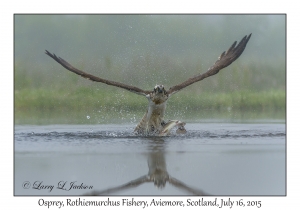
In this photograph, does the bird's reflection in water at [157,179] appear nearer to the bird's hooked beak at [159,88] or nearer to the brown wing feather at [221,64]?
the bird's hooked beak at [159,88]

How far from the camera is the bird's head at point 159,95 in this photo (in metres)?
13.7

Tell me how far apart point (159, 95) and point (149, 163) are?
3.37 metres

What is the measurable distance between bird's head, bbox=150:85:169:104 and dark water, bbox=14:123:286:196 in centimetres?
83

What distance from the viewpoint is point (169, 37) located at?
72.0 ft

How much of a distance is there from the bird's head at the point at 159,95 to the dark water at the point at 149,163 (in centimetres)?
83

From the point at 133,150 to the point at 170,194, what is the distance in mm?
2996

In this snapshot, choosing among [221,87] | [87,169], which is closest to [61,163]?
[87,169]

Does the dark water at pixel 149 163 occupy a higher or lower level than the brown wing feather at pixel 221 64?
lower

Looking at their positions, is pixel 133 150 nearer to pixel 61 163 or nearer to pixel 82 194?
pixel 61 163

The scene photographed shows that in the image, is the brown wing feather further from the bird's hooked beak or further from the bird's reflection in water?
the bird's reflection in water

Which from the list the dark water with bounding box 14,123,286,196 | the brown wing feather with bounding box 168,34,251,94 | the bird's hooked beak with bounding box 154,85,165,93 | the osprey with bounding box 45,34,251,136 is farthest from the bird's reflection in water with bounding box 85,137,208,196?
the brown wing feather with bounding box 168,34,251,94

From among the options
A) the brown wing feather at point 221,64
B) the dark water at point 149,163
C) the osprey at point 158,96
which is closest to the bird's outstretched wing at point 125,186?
the dark water at point 149,163

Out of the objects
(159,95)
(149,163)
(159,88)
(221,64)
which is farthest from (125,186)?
(221,64)

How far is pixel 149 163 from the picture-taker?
10664 millimetres
